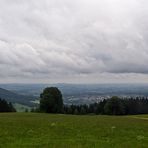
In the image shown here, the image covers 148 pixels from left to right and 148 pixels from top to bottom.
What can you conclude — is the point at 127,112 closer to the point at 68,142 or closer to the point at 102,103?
the point at 102,103

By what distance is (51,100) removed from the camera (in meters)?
104

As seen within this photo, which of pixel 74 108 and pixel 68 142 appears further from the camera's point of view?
pixel 74 108

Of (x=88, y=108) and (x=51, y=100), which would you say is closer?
(x=51, y=100)

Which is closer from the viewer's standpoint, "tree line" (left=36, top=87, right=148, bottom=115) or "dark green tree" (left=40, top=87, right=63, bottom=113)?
"dark green tree" (left=40, top=87, right=63, bottom=113)

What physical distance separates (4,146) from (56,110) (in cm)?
8853

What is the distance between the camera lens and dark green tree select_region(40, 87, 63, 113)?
10381 centimetres

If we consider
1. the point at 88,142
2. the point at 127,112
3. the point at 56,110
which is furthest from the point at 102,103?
the point at 88,142

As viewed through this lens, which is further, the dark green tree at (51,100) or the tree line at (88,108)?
the tree line at (88,108)

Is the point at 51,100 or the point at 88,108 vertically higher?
the point at 51,100

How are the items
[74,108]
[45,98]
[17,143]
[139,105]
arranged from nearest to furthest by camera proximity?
[17,143] < [45,98] < [74,108] < [139,105]

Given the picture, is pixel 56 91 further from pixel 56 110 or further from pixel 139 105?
pixel 139 105

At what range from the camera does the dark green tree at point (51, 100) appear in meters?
104

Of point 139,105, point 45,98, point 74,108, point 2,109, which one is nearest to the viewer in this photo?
point 45,98

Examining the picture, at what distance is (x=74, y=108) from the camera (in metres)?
136
